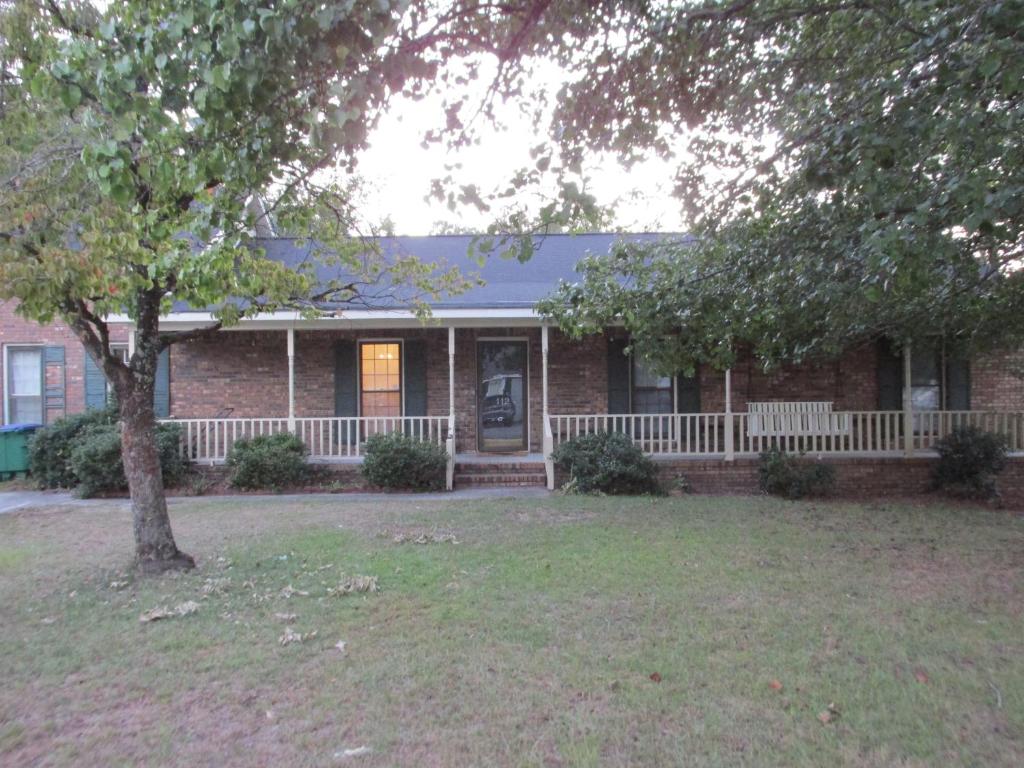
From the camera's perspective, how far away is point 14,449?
41.6 ft

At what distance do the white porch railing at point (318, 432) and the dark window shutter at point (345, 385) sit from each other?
0.26 m

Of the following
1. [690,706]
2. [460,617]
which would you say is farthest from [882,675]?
[460,617]

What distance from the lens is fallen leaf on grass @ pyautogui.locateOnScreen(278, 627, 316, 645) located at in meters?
4.70

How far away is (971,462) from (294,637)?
10.8m

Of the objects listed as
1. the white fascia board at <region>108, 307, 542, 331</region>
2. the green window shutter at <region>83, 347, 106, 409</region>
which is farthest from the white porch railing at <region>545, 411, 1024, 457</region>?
the green window shutter at <region>83, 347, 106, 409</region>

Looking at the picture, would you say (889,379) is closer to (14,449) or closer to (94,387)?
(94,387)

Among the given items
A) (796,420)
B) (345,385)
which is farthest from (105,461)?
(796,420)

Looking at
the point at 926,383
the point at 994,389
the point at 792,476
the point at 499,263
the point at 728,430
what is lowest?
the point at 792,476

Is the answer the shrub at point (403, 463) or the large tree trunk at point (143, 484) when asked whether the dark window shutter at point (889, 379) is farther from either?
the large tree trunk at point (143, 484)

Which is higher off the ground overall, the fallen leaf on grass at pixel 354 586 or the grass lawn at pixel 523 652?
the fallen leaf on grass at pixel 354 586

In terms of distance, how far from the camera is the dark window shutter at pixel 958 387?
42.9 feet

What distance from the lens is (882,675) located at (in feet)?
13.5

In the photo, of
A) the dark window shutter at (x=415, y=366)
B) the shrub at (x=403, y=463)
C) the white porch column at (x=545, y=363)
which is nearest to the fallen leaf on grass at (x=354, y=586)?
the shrub at (x=403, y=463)

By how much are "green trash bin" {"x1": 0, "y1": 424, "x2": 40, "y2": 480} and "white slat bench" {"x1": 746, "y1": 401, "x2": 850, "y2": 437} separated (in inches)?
483
